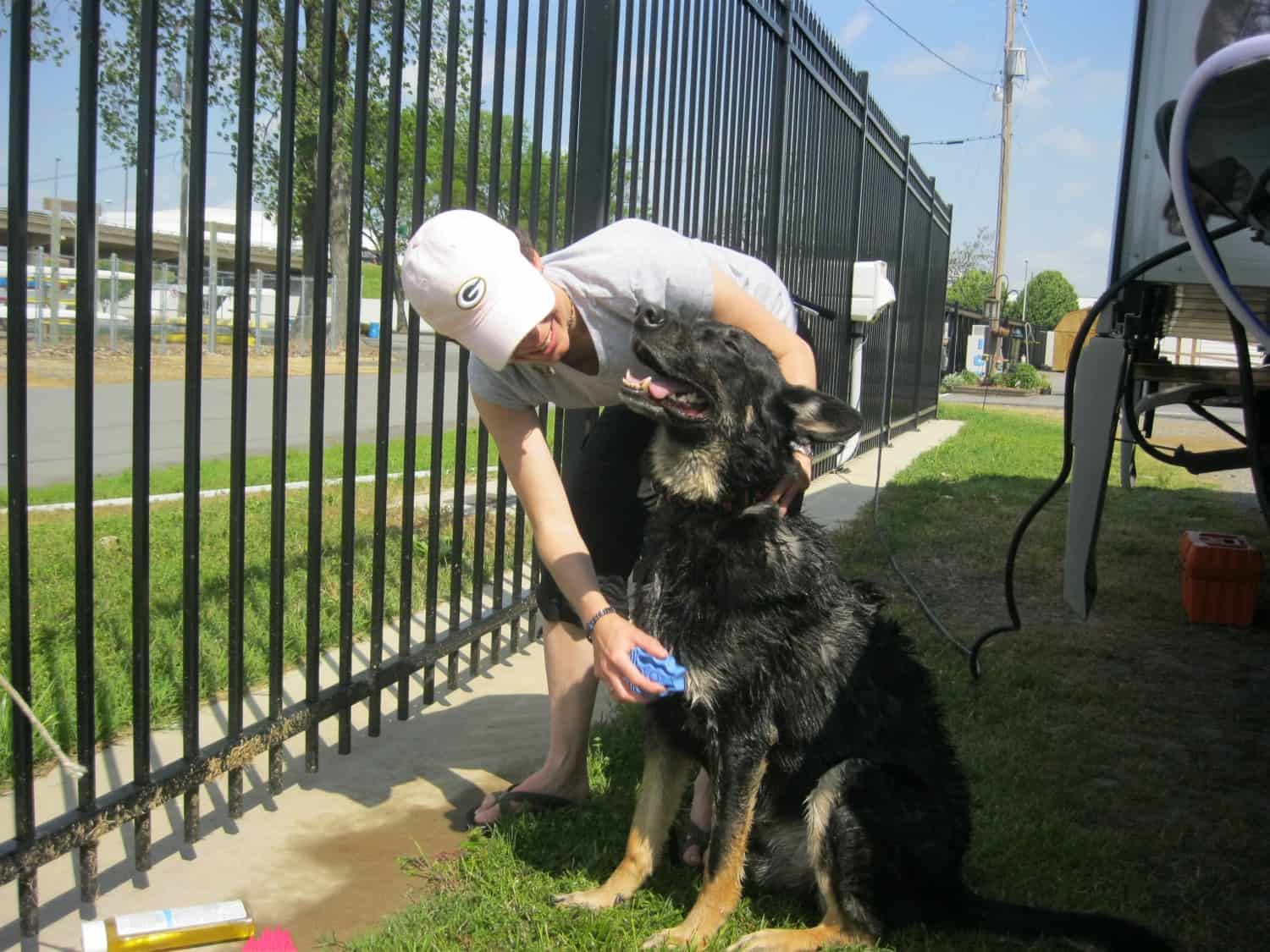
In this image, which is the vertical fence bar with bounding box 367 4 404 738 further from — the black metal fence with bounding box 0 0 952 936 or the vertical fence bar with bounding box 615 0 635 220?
the vertical fence bar with bounding box 615 0 635 220

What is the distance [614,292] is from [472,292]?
0.46 meters

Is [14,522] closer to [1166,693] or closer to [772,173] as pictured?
[1166,693]

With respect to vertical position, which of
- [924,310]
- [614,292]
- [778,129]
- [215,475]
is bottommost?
[215,475]

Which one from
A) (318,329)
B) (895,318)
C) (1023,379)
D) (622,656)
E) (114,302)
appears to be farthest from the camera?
(1023,379)

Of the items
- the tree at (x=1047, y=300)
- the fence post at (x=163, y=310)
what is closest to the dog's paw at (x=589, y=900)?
the fence post at (x=163, y=310)

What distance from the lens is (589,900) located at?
2.77 m

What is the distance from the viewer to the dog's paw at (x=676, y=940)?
2602 millimetres

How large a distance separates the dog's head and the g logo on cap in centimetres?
42

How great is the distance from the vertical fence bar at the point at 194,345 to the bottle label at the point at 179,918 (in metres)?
0.56

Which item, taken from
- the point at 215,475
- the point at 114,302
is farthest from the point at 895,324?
the point at 114,302

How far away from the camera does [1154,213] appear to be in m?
3.54

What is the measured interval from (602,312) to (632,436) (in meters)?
0.55

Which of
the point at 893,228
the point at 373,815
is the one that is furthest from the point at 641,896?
the point at 893,228

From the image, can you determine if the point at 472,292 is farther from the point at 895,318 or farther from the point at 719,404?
the point at 895,318
